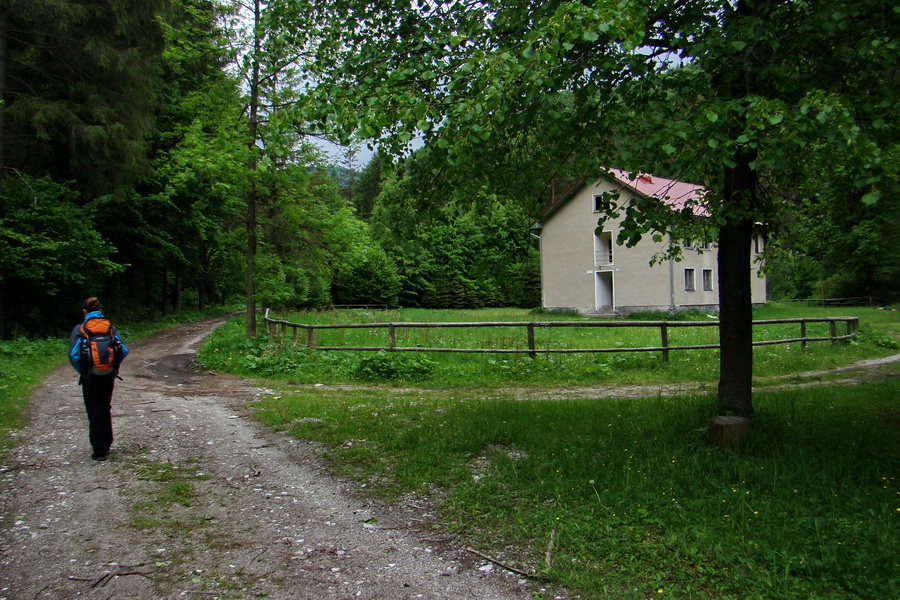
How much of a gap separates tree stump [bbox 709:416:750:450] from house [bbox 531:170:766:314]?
25532 millimetres

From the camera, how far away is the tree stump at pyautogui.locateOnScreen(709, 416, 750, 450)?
16.7ft

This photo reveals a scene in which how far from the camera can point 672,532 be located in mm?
3787

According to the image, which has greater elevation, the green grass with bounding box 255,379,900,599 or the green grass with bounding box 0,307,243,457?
the green grass with bounding box 0,307,243,457

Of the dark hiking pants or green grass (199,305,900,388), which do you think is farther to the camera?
green grass (199,305,900,388)

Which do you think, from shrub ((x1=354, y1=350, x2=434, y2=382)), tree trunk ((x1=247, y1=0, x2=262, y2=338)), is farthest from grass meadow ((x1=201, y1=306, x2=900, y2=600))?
tree trunk ((x1=247, y1=0, x2=262, y2=338))

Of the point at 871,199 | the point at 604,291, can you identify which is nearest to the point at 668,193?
the point at 871,199

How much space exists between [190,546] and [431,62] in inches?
171

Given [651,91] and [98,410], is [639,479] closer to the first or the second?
[651,91]

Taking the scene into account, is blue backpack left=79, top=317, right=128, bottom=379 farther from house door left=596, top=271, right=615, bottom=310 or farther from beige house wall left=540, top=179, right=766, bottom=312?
house door left=596, top=271, right=615, bottom=310

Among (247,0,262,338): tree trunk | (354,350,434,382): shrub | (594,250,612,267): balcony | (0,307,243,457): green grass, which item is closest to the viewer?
(0,307,243,457): green grass

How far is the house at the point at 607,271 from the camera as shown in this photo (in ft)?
102

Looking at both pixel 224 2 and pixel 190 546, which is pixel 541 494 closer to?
pixel 190 546

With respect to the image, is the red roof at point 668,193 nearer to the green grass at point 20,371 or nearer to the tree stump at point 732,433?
the tree stump at point 732,433

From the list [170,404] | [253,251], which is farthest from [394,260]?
[170,404]
